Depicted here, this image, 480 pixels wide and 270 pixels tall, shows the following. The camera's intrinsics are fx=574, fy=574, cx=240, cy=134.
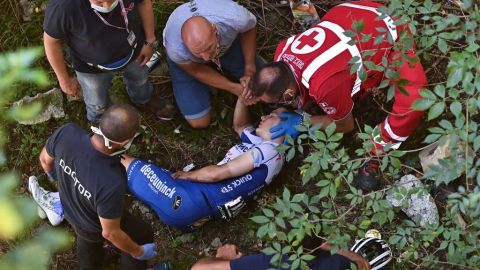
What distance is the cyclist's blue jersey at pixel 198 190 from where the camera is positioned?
4004 millimetres

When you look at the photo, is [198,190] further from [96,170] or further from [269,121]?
[96,170]

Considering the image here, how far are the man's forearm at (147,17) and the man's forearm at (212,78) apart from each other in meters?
0.47

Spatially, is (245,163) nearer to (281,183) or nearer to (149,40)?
(281,183)

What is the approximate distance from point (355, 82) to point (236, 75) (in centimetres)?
109

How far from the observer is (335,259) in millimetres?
3314

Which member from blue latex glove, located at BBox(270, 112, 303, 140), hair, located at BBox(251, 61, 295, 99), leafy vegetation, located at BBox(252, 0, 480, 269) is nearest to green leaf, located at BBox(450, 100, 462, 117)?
leafy vegetation, located at BBox(252, 0, 480, 269)

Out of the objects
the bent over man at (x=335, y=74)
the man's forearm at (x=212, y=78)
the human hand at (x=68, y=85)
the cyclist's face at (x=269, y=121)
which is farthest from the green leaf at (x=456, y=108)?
the human hand at (x=68, y=85)

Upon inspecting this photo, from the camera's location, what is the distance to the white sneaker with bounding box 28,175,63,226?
4480mm

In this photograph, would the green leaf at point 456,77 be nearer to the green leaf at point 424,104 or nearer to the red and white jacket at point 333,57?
the green leaf at point 424,104

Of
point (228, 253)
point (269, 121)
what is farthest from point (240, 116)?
point (228, 253)

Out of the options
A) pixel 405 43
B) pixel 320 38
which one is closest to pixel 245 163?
pixel 320 38

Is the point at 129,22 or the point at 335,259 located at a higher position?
the point at 129,22

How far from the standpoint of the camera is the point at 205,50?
12.4ft

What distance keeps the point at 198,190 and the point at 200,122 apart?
776 mm
